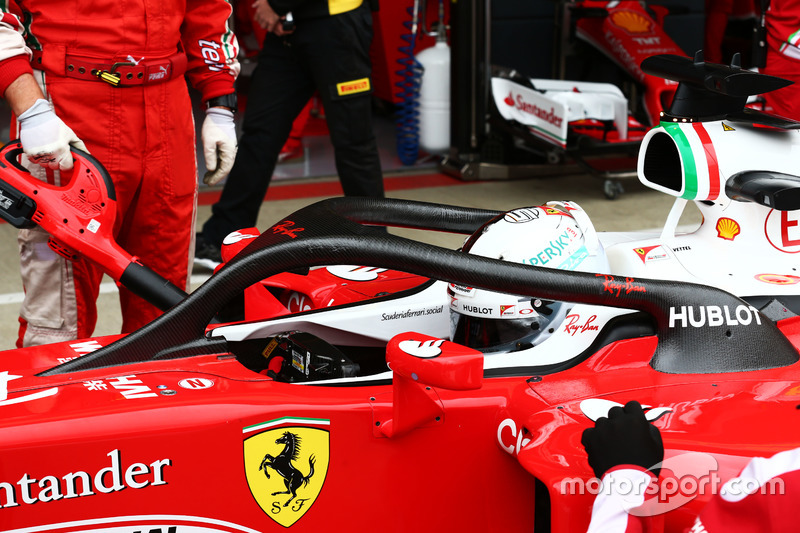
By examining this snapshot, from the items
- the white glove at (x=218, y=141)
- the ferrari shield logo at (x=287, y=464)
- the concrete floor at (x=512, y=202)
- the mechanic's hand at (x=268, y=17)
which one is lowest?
the concrete floor at (x=512, y=202)

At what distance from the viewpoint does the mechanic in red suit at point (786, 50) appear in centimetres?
368

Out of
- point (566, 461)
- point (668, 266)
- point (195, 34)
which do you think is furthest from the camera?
point (195, 34)

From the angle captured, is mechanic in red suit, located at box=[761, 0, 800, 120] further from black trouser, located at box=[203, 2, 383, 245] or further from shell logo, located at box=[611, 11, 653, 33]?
shell logo, located at box=[611, 11, 653, 33]

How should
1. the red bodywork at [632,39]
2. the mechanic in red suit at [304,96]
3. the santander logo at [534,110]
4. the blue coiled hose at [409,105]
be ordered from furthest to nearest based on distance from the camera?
the blue coiled hose at [409,105] → the red bodywork at [632,39] → the santander logo at [534,110] → the mechanic in red suit at [304,96]

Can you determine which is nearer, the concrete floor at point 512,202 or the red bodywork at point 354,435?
the red bodywork at point 354,435

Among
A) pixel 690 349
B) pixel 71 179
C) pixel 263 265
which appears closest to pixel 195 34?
pixel 71 179

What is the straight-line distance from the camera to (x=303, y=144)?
767 cm

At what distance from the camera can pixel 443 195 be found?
6027mm

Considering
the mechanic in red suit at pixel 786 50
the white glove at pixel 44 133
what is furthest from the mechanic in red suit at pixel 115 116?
the mechanic in red suit at pixel 786 50

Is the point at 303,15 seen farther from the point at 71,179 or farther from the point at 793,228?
the point at 793,228

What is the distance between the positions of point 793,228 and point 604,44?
14.4 feet

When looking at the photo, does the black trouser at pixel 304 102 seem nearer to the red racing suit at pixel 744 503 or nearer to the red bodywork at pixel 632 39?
the red bodywork at pixel 632 39

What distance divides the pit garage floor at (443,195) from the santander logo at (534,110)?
573 mm

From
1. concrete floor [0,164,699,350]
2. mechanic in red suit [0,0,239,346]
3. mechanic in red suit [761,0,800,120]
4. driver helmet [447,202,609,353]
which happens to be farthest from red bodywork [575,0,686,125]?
driver helmet [447,202,609,353]
